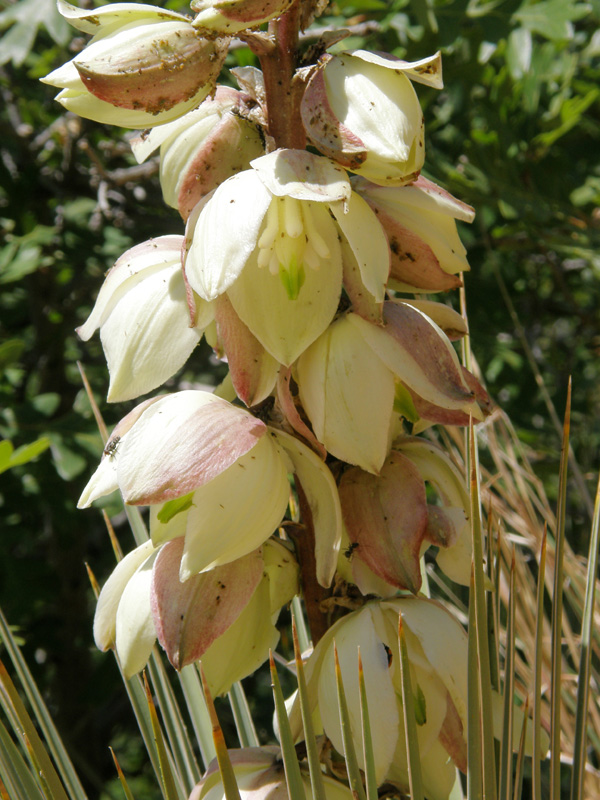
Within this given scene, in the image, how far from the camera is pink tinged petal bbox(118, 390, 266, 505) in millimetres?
419

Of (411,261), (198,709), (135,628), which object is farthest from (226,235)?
(198,709)

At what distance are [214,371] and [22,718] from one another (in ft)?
3.88

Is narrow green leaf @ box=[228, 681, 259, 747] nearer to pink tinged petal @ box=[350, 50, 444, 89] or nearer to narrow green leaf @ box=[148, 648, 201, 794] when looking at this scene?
narrow green leaf @ box=[148, 648, 201, 794]

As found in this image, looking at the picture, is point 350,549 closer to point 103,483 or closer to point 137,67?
point 103,483

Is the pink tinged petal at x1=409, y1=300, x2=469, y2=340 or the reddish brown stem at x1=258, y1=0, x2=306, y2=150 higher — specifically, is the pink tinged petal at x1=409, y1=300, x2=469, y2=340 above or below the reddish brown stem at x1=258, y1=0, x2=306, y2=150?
below

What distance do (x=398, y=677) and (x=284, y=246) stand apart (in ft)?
0.88

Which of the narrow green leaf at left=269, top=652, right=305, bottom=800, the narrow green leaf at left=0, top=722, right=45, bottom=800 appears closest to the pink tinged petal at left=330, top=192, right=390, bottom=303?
the narrow green leaf at left=269, top=652, right=305, bottom=800

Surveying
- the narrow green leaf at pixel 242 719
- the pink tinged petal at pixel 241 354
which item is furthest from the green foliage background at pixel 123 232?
the pink tinged petal at pixel 241 354

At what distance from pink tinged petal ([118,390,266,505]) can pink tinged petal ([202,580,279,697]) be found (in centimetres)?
12

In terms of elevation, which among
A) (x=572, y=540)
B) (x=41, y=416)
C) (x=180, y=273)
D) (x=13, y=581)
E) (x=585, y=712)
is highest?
(x=180, y=273)

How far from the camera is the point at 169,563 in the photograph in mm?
470

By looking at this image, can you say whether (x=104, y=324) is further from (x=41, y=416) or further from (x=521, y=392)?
(x=521, y=392)

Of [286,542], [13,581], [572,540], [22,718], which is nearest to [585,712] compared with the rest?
[286,542]

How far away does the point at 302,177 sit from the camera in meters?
0.42
